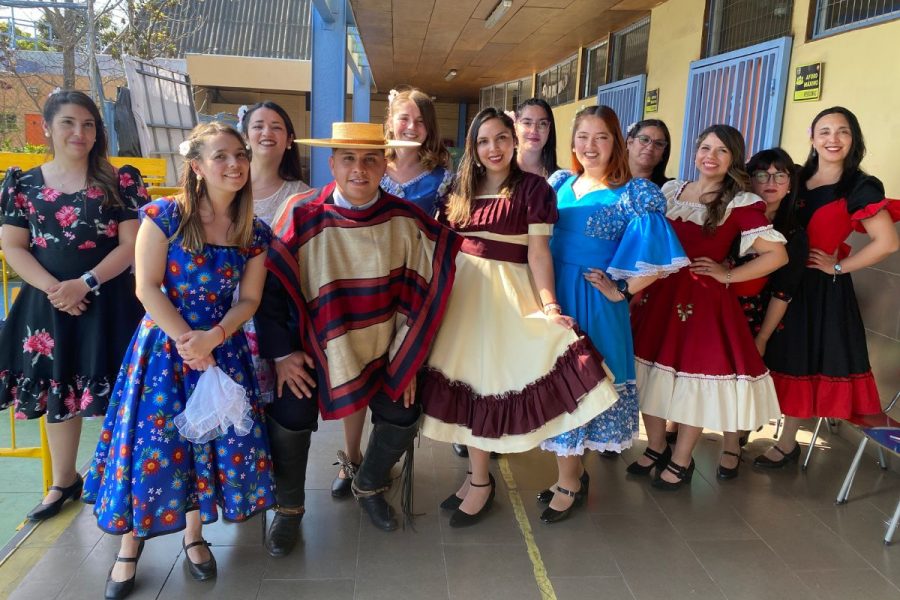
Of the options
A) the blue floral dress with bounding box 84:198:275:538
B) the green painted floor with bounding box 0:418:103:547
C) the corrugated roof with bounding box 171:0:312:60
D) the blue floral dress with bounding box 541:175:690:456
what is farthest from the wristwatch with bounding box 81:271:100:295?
the corrugated roof with bounding box 171:0:312:60

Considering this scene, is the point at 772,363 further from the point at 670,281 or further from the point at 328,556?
the point at 328,556

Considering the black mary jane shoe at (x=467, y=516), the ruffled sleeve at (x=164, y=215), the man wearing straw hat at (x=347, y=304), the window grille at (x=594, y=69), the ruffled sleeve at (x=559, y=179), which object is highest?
the window grille at (x=594, y=69)

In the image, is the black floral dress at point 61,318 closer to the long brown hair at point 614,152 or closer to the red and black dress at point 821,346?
the long brown hair at point 614,152

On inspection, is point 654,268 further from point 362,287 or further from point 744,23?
point 744,23

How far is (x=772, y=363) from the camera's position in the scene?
11.5ft

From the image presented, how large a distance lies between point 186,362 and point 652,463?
2422 millimetres

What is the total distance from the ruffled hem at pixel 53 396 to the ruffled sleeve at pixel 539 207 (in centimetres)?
193

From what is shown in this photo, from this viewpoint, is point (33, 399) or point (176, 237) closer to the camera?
point (176, 237)

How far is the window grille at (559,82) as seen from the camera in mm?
10070

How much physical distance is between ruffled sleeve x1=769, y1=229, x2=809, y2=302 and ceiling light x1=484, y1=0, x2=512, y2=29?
4.53 m

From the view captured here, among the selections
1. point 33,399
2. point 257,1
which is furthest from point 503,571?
point 257,1

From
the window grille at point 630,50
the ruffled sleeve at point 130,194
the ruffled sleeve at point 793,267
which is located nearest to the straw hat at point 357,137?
the ruffled sleeve at point 130,194

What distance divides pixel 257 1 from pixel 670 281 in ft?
82.1

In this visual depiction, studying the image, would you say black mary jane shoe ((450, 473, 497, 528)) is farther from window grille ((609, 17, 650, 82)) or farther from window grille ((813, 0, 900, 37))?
window grille ((609, 17, 650, 82))
